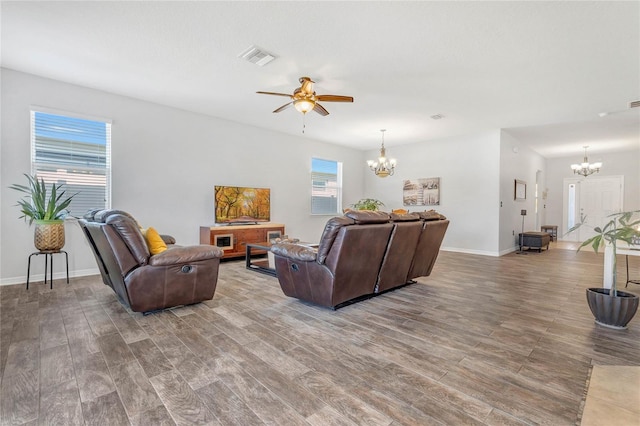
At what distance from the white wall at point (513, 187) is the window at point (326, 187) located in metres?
3.99

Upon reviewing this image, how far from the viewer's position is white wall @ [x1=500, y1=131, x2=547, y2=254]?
6.71 metres

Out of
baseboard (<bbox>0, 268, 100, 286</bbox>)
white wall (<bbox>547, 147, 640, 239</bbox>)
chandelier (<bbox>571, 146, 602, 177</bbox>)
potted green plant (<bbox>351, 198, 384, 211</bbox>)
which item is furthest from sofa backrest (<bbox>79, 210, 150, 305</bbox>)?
white wall (<bbox>547, 147, 640, 239</bbox>)

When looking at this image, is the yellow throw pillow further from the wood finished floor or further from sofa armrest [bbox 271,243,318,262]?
sofa armrest [bbox 271,243,318,262]

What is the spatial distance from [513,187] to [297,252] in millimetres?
6510

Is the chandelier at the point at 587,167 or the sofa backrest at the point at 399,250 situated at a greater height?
the chandelier at the point at 587,167

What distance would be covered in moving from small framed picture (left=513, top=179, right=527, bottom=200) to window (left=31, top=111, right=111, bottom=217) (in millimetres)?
8478

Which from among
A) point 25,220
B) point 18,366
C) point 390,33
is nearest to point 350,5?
point 390,33

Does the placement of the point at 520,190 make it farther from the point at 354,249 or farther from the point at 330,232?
the point at 330,232

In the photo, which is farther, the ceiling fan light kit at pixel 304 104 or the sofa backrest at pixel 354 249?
the ceiling fan light kit at pixel 304 104

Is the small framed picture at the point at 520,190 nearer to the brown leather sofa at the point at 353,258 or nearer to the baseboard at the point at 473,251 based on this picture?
the baseboard at the point at 473,251

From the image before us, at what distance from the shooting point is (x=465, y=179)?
23.2 ft

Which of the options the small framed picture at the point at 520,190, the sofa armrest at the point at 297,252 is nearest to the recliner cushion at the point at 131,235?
the sofa armrest at the point at 297,252

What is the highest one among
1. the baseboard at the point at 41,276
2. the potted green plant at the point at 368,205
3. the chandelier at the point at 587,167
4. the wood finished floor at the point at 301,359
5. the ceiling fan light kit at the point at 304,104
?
the ceiling fan light kit at the point at 304,104

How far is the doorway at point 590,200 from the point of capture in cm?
883
